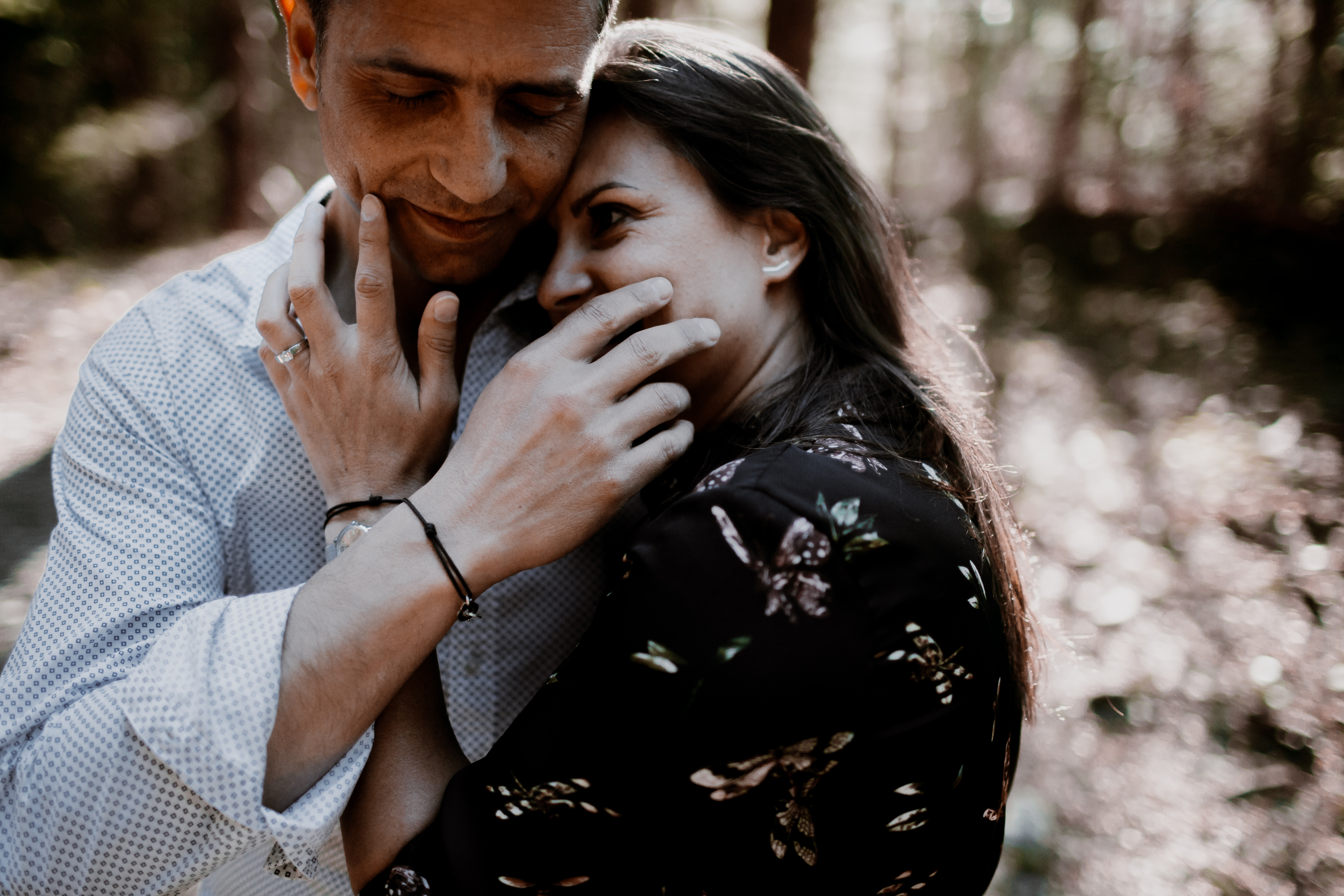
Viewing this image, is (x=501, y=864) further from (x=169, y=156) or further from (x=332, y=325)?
(x=169, y=156)

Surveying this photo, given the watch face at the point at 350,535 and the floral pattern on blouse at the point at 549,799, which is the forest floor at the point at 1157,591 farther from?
the watch face at the point at 350,535

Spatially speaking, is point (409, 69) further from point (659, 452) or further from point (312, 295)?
point (659, 452)

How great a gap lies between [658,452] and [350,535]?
1.90ft

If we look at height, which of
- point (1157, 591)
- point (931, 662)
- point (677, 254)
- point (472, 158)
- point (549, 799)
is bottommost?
point (1157, 591)

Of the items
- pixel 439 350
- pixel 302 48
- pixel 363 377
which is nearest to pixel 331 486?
pixel 363 377

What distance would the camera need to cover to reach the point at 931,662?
1429 millimetres

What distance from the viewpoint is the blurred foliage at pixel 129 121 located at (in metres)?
9.20

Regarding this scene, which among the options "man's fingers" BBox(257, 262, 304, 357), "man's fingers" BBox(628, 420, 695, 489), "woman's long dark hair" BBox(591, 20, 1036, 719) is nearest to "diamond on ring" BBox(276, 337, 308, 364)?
"man's fingers" BBox(257, 262, 304, 357)

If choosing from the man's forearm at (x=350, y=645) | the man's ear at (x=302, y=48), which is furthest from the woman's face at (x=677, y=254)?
the man's forearm at (x=350, y=645)

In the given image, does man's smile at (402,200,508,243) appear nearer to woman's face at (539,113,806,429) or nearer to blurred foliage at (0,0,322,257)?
woman's face at (539,113,806,429)

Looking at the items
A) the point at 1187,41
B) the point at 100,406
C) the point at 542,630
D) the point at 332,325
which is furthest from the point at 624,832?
the point at 1187,41

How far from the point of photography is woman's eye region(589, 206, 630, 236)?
1929 millimetres

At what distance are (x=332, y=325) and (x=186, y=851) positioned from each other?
922 millimetres

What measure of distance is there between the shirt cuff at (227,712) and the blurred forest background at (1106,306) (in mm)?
1677
